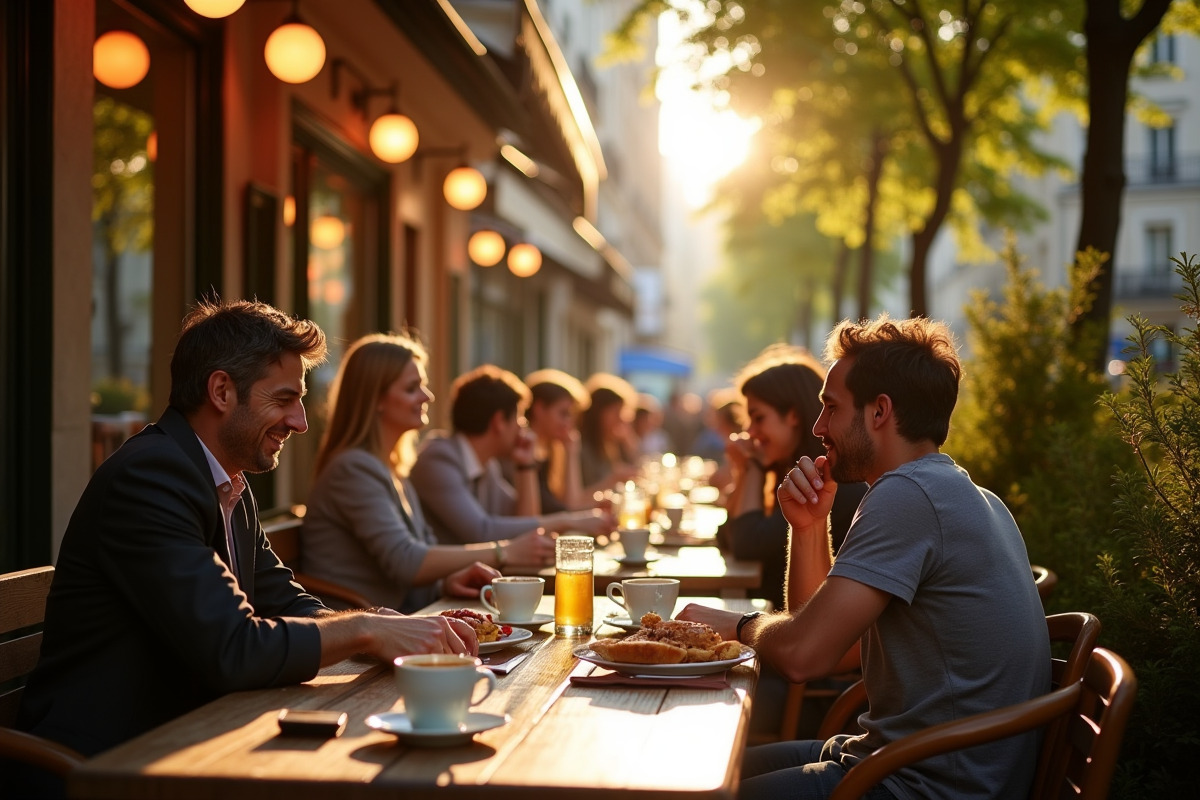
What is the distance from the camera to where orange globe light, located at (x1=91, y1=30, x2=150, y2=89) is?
17.3 feet

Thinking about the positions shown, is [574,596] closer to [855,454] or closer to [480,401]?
[855,454]

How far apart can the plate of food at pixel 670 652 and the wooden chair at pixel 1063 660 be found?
1.93 feet

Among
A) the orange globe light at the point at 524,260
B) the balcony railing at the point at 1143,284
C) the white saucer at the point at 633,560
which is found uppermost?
the balcony railing at the point at 1143,284

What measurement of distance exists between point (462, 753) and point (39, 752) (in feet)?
2.55

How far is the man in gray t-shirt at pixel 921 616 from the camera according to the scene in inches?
102

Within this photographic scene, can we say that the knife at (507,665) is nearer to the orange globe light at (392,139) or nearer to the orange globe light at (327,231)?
the orange globe light at (392,139)

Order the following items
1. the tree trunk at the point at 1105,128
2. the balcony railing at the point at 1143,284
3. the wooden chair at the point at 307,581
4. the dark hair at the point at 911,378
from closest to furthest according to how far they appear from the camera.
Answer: the dark hair at the point at 911,378, the wooden chair at the point at 307,581, the tree trunk at the point at 1105,128, the balcony railing at the point at 1143,284

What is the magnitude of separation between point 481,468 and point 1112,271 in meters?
3.27

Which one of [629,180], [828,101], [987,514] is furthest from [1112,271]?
[629,180]

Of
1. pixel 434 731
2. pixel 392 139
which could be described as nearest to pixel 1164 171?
pixel 392 139

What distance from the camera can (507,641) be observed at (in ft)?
9.53

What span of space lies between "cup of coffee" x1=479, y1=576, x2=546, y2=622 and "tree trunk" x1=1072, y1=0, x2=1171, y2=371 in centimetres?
373

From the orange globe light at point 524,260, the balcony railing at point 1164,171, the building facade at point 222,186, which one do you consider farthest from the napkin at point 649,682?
the balcony railing at point 1164,171

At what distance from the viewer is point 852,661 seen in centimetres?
354
